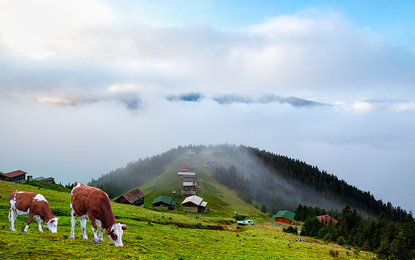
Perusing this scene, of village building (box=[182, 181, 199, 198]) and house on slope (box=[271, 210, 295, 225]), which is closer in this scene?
house on slope (box=[271, 210, 295, 225])

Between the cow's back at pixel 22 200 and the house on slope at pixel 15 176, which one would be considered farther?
the house on slope at pixel 15 176

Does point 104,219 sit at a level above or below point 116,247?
above

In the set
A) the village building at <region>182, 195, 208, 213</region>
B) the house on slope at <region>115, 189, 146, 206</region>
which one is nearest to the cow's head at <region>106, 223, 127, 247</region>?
the house on slope at <region>115, 189, 146, 206</region>

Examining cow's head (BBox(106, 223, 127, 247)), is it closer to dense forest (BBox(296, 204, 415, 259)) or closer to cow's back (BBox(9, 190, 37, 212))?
cow's back (BBox(9, 190, 37, 212))

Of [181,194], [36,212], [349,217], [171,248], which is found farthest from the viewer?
[181,194]

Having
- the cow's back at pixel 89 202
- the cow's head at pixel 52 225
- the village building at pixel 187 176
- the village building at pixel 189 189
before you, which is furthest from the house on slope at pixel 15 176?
the cow's back at pixel 89 202

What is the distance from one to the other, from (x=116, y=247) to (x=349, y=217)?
91.7m

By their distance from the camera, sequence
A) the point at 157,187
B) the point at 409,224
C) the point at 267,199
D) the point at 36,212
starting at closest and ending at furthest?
the point at 36,212 → the point at 409,224 → the point at 157,187 → the point at 267,199

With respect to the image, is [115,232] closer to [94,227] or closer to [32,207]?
[94,227]

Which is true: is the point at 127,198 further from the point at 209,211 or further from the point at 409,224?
the point at 409,224

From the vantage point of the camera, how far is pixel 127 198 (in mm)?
104562


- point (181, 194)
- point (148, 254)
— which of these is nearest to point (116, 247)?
point (148, 254)

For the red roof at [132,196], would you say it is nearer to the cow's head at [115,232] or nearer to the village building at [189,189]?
the village building at [189,189]

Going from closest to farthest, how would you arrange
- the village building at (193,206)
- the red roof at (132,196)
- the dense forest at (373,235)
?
the dense forest at (373,235) < the red roof at (132,196) < the village building at (193,206)
